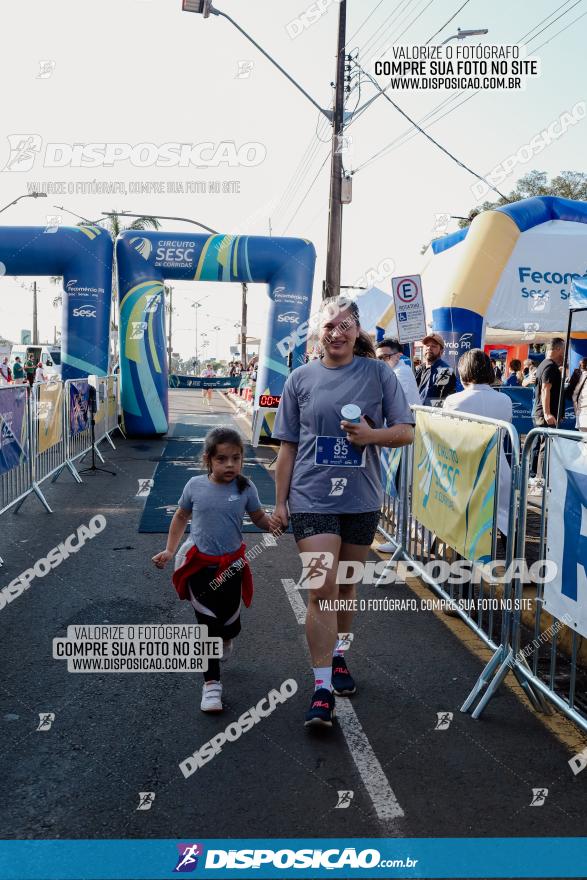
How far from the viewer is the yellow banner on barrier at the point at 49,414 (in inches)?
395

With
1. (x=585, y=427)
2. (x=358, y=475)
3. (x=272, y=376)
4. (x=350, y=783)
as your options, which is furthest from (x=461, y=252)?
(x=350, y=783)

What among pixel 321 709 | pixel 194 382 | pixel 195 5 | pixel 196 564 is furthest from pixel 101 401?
pixel 194 382

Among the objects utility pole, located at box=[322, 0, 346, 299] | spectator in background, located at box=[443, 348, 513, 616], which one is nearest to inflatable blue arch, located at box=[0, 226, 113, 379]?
utility pole, located at box=[322, 0, 346, 299]

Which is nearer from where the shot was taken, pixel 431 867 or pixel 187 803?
pixel 431 867

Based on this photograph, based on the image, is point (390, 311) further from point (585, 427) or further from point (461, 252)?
point (585, 427)

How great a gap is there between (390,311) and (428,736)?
1788cm

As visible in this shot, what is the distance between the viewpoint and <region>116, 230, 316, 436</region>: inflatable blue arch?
16844 mm

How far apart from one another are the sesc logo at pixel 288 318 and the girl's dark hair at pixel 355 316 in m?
12.5

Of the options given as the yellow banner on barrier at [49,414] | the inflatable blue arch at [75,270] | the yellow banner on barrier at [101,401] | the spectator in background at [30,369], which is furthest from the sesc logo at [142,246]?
the spectator in background at [30,369]

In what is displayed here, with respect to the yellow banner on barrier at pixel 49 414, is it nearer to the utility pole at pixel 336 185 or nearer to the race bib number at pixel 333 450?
the race bib number at pixel 333 450

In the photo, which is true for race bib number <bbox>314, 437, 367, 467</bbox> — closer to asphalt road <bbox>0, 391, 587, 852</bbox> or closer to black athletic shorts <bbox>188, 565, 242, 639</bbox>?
black athletic shorts <bbox>188, 565, 242, 639</bbox>

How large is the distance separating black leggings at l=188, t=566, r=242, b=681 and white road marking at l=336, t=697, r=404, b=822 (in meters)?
0.72

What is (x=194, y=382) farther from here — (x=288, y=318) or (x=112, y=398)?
(x=288, y=318)

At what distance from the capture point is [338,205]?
16.3m
